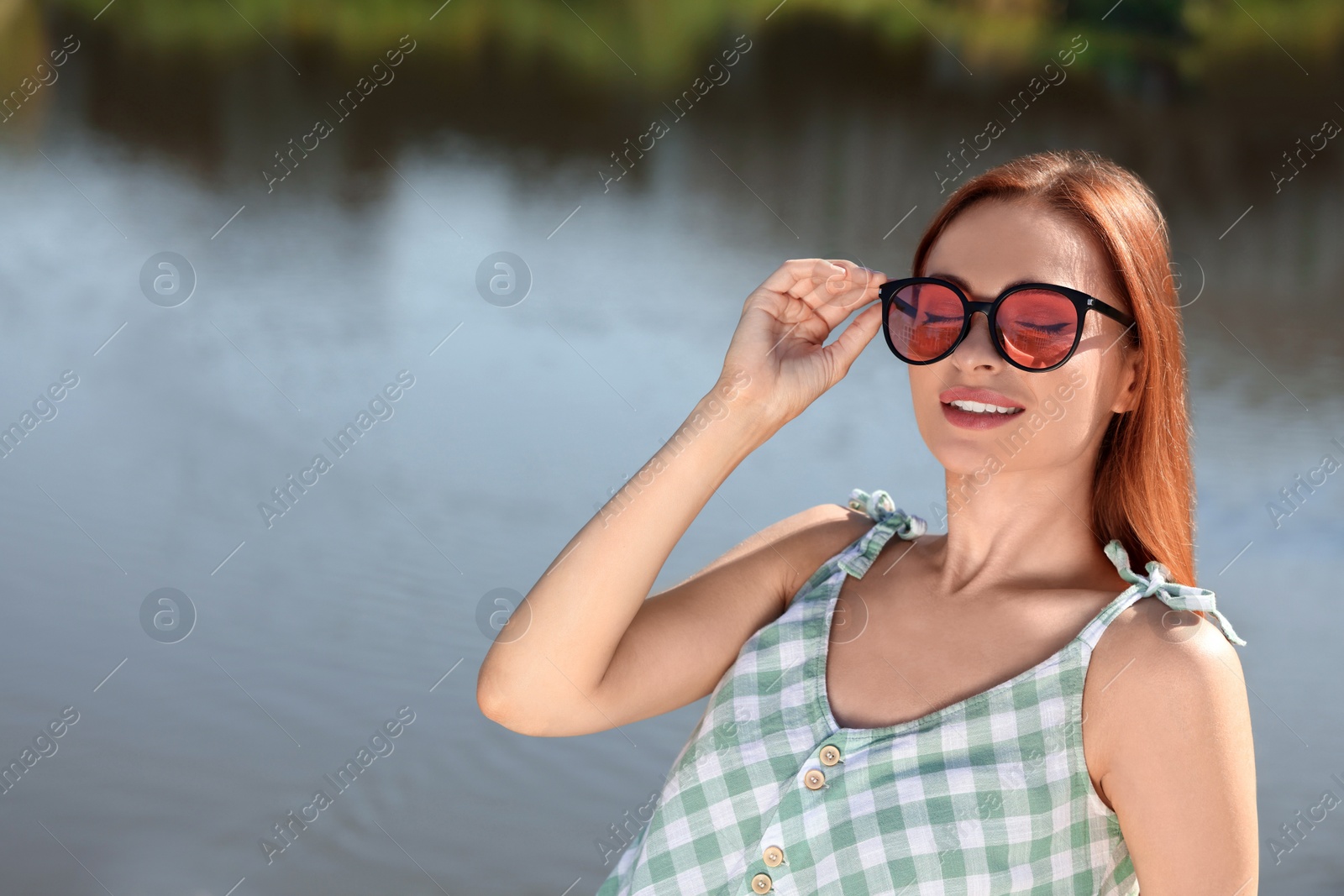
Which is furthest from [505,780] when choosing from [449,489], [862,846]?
[862,846]

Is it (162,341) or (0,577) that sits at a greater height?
(162,341)

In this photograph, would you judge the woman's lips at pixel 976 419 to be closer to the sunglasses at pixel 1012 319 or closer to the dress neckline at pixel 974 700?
the sunglasses at pixel 1012 319

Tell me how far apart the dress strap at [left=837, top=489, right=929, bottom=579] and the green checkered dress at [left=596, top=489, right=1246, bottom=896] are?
175 millimetres

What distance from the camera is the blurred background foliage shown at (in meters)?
14.4

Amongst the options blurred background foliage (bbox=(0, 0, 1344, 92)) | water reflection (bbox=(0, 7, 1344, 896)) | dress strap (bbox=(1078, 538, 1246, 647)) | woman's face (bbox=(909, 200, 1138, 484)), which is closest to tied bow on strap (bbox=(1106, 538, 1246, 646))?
dress strap (bbox=(1078, 538, 1246, 647))

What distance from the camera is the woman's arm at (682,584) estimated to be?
158 centimetres

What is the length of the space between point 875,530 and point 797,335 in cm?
26

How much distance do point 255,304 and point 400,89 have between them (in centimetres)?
654

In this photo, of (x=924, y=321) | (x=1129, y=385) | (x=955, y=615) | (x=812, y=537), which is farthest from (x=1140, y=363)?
(x=812, y=537)

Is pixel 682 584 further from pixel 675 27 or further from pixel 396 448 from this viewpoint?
pixel 675 27

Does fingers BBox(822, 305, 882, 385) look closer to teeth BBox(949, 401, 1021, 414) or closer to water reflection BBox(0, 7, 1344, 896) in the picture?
teeth BBox(949, 401, 1021, 414)

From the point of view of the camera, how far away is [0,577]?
4.02 meters

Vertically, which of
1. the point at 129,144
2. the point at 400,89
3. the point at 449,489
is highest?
the point at 400,89

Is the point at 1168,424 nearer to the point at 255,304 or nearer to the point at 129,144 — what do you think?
the point at 255,304
